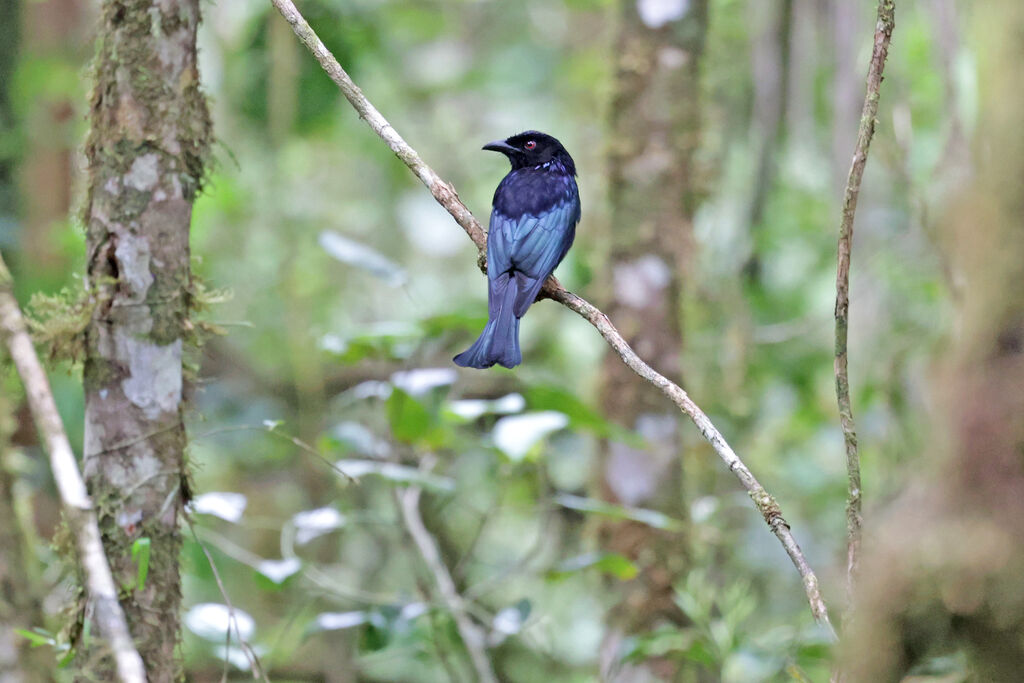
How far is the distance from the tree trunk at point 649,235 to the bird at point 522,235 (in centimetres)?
53

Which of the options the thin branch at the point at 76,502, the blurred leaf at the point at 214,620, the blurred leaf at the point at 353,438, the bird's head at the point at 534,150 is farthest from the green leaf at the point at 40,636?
the bird's head at the point at 534,150

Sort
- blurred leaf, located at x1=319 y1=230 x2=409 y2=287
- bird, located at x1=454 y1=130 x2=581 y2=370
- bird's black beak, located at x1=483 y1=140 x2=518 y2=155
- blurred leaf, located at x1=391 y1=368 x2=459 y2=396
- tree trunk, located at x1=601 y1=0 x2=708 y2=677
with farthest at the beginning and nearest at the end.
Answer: tree trunk, located at x1=601 y1=0 x2=708 y2=677
bird's black beak, located at x1=483 y1=140 x2=518 y2=155
blurred leaf, located at x1=319 y1=230 x2=409 y2=287
blurred leaf, located at x1=391 y1=368 x2=459 y2=396
bird, located at x1=454 y1=130 x2=581 y2=370

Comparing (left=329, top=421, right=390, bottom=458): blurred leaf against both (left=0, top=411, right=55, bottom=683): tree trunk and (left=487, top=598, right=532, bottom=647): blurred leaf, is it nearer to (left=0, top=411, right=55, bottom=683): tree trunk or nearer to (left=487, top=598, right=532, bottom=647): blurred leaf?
(left=487, top=598, right=532, bottom=647): blurred leaf

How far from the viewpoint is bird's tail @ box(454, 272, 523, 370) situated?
3154 millimetres

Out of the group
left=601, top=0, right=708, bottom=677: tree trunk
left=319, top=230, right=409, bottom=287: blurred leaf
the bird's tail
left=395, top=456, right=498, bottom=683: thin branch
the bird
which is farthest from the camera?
left=601, top=0, right=708, bottom=677: tree trunk

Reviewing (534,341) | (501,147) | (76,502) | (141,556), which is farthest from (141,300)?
(534,341)

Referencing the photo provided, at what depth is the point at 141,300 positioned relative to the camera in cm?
250

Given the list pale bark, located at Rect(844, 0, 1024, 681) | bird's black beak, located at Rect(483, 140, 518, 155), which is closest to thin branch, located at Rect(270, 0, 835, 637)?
pale bark, located at Rect(844, 0, 1024, 681)

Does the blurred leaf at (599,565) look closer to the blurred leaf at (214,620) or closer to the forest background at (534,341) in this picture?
the forest background at (534,341)

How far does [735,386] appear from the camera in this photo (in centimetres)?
628

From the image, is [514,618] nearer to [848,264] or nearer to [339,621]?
[339,621]

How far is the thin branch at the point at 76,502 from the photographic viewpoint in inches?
59.6

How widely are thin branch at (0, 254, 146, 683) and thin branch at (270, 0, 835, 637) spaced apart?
1118 millimetres

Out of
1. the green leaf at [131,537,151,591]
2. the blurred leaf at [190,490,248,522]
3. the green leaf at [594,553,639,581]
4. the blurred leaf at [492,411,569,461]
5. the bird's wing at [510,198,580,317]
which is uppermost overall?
the bird's wing at [510,198,580,317]
